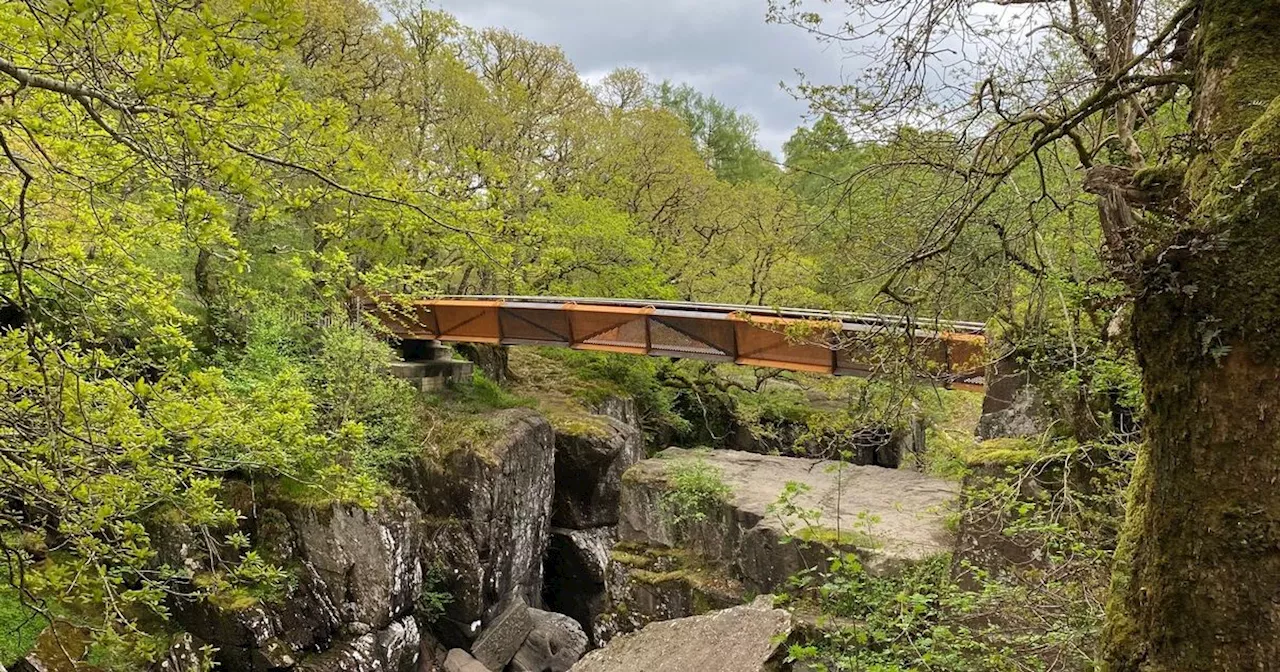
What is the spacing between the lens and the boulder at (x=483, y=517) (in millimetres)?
10078

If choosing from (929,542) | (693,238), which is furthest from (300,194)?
(693,238)

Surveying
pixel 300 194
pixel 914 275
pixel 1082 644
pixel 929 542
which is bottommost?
pixel 929 542

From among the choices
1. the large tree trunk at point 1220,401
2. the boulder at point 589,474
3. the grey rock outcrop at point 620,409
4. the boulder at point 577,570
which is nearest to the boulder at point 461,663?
the boulder at point 577,570

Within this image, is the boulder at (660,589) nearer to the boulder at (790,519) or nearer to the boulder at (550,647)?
the boulder at (790,519)

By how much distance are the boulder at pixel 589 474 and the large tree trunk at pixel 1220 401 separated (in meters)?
10.3

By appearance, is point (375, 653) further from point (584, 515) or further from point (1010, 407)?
point (1010, 407)

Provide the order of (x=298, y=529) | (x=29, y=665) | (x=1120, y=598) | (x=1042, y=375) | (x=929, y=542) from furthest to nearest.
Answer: (x=298, y=529)
(x=929, y=542)
(x=29, y=665)
(x=1042, y=375)
(x=1120, y=598)

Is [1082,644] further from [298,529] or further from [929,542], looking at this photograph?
[298,529]

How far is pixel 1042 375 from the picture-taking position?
4441mm

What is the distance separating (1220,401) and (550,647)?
9.52 metres

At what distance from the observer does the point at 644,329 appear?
10445 millimetres

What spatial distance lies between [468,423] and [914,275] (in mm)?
8721

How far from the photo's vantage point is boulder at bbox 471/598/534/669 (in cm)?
934

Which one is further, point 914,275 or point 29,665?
point 29,665
